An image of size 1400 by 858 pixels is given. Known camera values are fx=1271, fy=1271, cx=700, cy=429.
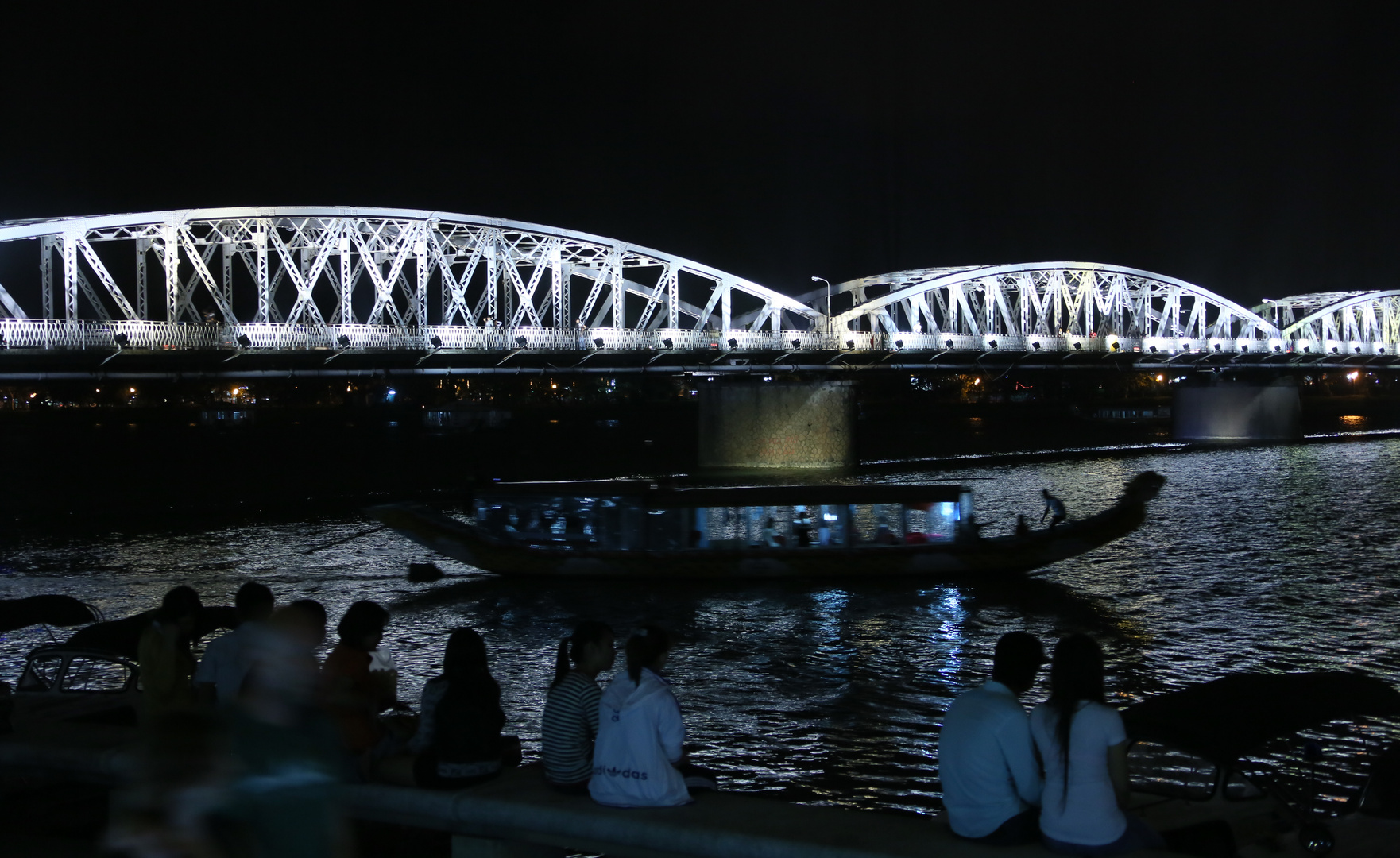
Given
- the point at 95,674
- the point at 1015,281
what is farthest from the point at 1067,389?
the point at 95,674

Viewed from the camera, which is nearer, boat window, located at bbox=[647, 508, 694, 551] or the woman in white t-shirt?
the woman in white t-shirt

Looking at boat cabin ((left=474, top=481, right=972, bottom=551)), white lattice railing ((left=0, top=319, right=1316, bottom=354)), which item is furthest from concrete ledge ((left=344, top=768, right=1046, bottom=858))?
white lattice railing ((left=0, top=319, right=1316, bottom=354))

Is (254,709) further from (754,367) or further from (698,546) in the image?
(754,367)

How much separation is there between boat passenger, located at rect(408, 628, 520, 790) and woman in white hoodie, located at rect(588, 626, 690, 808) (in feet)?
2.16

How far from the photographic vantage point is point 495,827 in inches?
283

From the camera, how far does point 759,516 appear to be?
2562 centimetres

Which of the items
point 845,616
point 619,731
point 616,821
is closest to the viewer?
point 616,821

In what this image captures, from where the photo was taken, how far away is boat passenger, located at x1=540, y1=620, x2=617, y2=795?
7797mm

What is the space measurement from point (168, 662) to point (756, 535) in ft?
55.7

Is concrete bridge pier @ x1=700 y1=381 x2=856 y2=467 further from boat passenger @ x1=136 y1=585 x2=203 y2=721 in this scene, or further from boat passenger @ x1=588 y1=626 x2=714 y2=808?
boat passenger @ x1=588 y1=626 x2=714 y2=808

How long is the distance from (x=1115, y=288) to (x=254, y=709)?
128 m

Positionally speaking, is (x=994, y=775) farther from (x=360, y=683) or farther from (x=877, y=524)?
(x=877, y=524)

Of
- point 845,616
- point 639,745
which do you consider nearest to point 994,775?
point 639,745

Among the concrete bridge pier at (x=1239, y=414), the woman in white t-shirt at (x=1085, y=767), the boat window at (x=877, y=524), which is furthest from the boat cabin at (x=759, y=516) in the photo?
the concrete bridge pier at (x=1239, y=414)
